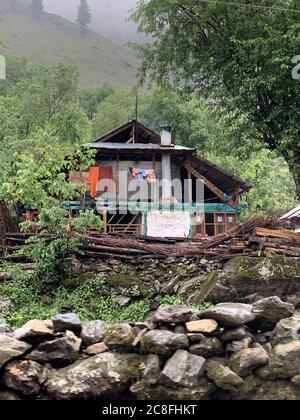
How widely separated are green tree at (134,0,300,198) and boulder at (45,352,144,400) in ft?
45.2

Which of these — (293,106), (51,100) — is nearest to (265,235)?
(293,106)

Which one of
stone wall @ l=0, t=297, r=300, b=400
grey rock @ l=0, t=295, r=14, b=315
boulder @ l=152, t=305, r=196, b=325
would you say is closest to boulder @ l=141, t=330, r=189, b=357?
stone wall @ l=0, t=297, r=300, b=400

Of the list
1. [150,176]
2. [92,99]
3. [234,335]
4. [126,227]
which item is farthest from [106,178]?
[92,99]

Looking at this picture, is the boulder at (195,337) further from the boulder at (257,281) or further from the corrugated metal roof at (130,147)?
the corrugated metal roof at (130,147)

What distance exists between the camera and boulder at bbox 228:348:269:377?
16.8 ft

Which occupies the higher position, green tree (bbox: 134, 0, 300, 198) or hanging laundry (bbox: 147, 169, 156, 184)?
green tree (bbox: 134, 0, 300, 198)

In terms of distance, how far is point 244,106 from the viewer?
62.8 ft

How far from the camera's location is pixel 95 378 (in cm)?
503

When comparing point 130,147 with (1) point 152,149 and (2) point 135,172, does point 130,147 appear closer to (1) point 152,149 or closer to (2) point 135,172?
(1) point 152,149

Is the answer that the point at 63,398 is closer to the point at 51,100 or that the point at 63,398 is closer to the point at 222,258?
the point at 222,258

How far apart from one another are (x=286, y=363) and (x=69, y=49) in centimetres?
17576

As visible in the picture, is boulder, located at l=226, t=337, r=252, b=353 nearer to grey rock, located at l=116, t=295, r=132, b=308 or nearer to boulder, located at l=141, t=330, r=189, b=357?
boulder, located at l=141, t=330, r=189, b=357

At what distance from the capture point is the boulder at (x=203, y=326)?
5379 mm

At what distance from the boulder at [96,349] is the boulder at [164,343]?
18.2 inches
